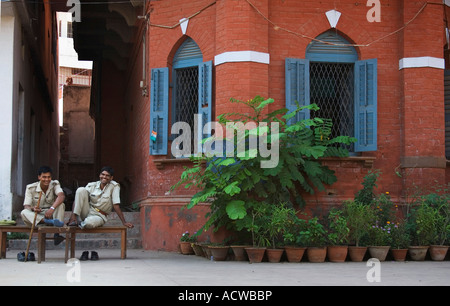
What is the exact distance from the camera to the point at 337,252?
1017 centimetres

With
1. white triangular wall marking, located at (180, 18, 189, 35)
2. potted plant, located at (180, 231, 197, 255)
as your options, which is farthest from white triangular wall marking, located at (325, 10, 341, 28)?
potted plant, located at (180, 231, 197, 255)

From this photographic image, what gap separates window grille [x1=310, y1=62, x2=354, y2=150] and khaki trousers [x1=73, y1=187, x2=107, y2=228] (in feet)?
16.2

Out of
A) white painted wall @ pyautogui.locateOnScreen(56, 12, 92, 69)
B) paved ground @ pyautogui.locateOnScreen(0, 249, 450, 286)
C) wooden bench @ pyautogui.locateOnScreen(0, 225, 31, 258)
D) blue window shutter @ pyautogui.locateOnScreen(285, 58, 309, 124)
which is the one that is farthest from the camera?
white painted wall @ pyautogui.locateOnScreen(56, 12, 92, 69)

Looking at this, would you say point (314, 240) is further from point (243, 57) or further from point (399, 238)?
point (243, 57)

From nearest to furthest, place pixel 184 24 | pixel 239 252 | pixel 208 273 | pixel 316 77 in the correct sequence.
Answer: pixel 208 273
pixel 239 252
pixel 316 77
pixel 184 24

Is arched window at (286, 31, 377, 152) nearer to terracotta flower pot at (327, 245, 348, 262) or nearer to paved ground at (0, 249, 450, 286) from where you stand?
terracotta flower pot at (327, 245, 348, 262)

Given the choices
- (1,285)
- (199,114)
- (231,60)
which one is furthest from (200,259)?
(1,285)

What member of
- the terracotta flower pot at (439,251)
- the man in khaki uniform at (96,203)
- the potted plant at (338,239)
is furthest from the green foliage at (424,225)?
the man in khaki uniform at (96,203)

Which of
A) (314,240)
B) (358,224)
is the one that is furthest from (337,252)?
(358,224)

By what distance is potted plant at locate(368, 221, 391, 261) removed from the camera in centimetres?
1036

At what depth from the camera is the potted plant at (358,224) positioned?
10297mm

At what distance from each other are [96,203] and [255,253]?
2.74 metres

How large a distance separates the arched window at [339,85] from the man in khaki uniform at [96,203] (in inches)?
157
